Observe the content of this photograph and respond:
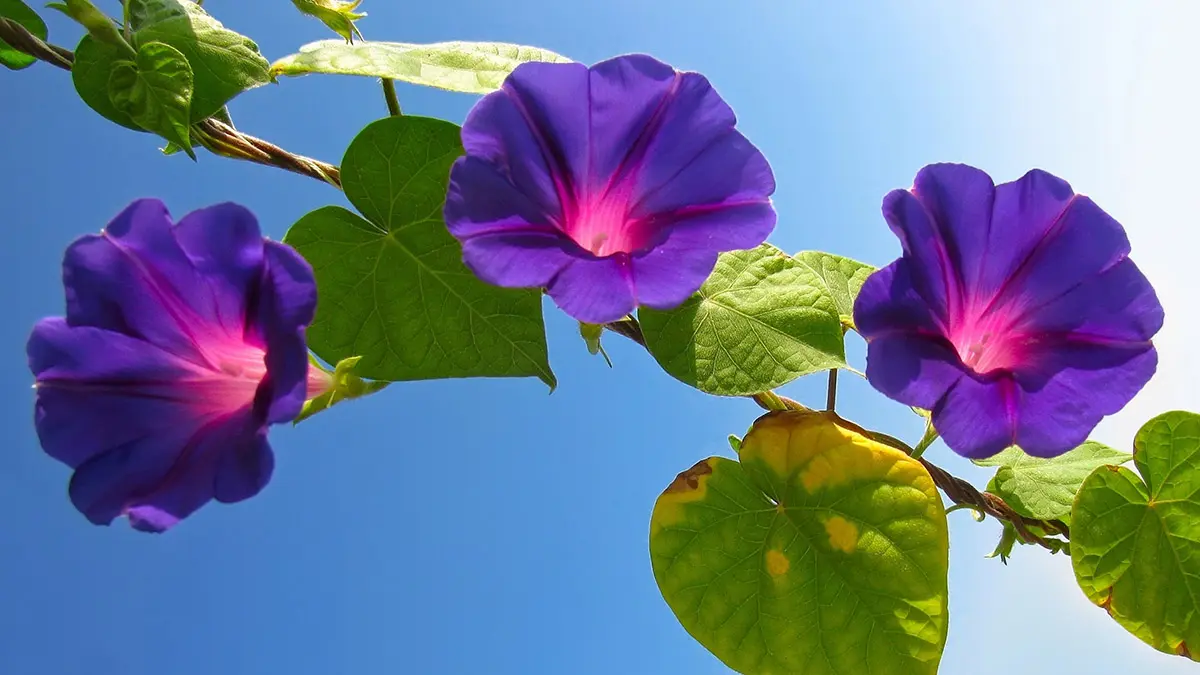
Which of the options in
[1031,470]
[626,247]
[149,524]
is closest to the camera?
[149,524]

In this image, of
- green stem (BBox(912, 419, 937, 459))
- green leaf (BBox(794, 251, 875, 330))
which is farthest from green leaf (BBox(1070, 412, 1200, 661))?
green leaf (BBox(794, 251, 875, 330))

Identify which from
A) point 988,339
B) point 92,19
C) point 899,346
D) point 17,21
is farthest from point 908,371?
point 17,21

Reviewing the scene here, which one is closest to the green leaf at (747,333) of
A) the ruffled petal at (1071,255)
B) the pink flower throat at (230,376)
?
the ruffled petal at (1071,255)

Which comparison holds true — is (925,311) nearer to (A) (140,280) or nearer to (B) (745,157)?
(B) (745,157)

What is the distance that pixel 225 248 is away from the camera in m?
0.84

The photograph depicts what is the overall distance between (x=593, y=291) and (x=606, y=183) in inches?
8.5

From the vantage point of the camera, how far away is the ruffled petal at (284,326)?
2.56ft

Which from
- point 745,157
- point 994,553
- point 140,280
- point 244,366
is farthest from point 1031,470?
point 140,280

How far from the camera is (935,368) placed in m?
0.98

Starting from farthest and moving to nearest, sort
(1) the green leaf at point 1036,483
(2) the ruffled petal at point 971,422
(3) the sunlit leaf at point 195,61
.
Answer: (1) the green leaf at point 1036,483, (3) the sunlit leaf at point 195,61, (2) the ruffled petal at point 971,422

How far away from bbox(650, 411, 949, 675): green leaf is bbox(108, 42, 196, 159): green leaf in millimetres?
830

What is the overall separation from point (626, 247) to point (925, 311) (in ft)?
1.20

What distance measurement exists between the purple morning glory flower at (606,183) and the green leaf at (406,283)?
0.16 meters

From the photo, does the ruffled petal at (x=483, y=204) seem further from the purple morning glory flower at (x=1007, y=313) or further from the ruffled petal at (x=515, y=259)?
the purple morning glory flower at (x=1007, y=313)
